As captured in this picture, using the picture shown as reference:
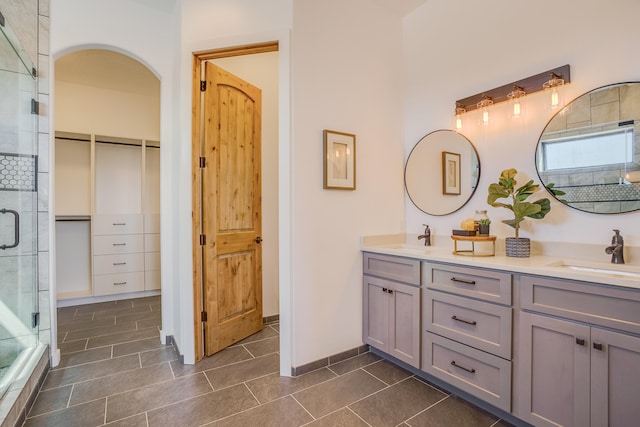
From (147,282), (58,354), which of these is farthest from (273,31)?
(147,282)

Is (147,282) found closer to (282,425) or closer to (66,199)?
(66,199)

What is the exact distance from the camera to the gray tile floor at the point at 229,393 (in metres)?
1.82

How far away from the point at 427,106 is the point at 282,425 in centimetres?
272

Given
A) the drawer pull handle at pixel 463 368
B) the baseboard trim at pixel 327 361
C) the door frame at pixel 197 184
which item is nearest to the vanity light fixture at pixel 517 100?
the drawer pull handle at pixel 463 368

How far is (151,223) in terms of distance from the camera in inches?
175

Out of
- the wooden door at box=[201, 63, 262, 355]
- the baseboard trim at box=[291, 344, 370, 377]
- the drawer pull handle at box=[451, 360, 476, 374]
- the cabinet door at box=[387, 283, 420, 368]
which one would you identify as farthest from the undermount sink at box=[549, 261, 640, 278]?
the wooden door at box=[201, 63, 262, 355]

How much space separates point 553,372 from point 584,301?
40 centimetres

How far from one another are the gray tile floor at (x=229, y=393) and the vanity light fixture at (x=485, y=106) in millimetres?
2004

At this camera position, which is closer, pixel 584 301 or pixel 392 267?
pixel 584 301

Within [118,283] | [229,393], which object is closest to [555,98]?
[229,393]

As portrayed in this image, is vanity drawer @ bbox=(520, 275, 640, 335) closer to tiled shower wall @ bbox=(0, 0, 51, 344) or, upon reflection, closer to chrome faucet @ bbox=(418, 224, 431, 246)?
chrome faucet @ bbox=(418, 224, 431, 246)

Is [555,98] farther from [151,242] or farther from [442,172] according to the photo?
[151,242]

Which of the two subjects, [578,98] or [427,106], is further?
[427,106]

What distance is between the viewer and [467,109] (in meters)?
A: 2.54
